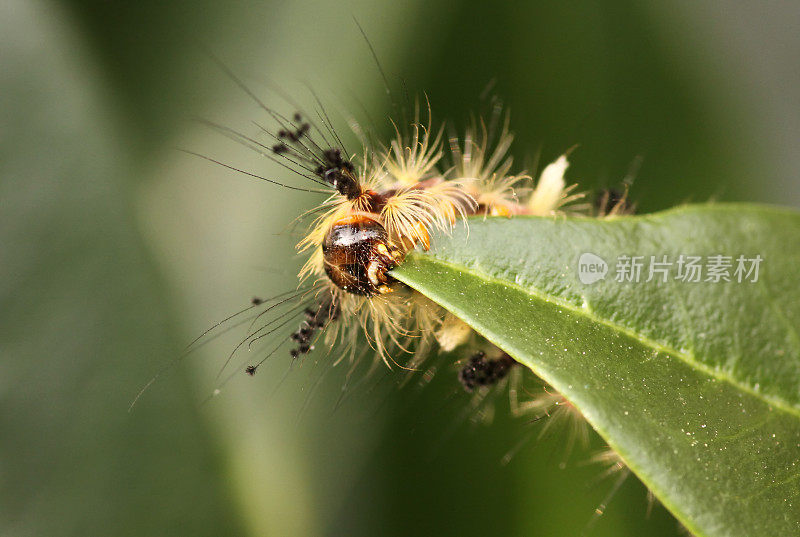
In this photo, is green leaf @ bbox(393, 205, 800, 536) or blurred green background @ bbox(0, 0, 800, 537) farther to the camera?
blurred green background @ bbox(0, 0, 800, 537)

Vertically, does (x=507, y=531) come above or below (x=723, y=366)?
below

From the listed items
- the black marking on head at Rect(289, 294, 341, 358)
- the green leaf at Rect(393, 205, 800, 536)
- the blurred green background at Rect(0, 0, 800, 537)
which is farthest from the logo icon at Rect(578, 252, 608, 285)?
the blurred green background at Rect(0, 0, 800, 537)

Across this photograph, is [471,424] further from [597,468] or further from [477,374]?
[477,374]

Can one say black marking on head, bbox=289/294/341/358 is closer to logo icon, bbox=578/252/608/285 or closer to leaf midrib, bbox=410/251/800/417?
leaf midrib, bbox=410/251/800/417

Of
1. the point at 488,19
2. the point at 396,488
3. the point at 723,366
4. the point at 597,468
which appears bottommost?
the point at 396,488

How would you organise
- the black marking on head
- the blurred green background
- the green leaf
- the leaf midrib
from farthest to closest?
the blurred green background, the black marking on head, the leaf midrib, the green leaf

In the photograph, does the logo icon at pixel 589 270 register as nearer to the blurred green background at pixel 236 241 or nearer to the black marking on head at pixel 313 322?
the black marking on head at pixel 313 322

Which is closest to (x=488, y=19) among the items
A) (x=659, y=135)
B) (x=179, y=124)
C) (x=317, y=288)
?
(x=659, y=135)
